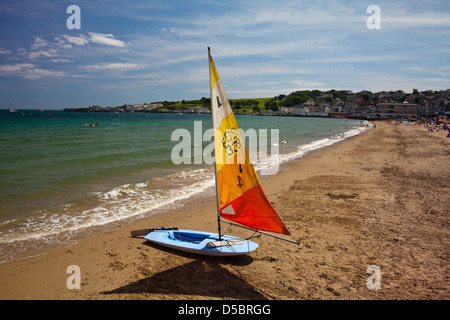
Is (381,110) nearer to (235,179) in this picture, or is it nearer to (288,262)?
(288,262)

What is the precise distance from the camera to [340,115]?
164250mm

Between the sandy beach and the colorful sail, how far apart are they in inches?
48.7

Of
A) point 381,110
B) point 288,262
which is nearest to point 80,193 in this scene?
point 288,262

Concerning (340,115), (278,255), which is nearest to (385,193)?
(278,255)

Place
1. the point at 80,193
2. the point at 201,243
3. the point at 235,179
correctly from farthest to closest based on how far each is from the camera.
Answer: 1. the point at 80,193
2. the point at 201,243
3. the point at 235,179

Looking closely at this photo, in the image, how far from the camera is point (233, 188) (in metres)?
7.09

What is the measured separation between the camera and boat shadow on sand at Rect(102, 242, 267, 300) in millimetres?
5812

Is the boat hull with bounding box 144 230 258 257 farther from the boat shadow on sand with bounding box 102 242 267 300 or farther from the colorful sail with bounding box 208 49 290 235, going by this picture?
the colorful sail with bounding box 208 49 290 235

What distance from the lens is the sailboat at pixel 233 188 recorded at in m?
6.64

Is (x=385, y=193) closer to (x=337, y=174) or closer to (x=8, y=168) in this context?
(x=337, y=174)

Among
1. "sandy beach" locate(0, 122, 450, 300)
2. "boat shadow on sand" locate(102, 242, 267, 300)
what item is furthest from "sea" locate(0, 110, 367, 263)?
"boat shadow on sand" locate(102, 242, 267, 300)

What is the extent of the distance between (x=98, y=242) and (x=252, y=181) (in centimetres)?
537

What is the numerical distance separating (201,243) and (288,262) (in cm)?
248
